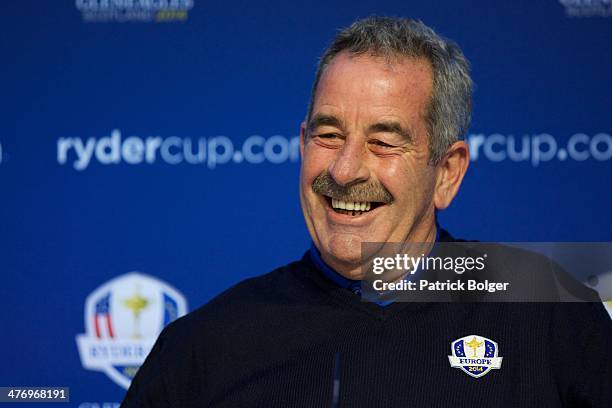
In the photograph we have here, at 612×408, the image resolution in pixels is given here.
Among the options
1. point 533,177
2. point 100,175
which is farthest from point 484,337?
point 100,175

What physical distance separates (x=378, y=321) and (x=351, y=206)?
0.25 metres

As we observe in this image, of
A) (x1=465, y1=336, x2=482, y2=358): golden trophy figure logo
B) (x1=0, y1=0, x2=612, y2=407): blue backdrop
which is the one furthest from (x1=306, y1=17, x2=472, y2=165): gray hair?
(x1=0, y1=0, x2=612, y2=407): blue backdrop

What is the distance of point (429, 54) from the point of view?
6.15 ft

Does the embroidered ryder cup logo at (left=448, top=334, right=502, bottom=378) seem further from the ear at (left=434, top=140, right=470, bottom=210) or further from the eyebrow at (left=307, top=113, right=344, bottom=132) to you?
the eyebrow at (left=307, top=113, right=344, bottom=132)

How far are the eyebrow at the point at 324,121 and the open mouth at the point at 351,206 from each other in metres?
0.15

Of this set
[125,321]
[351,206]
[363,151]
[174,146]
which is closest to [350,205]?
[351,206]

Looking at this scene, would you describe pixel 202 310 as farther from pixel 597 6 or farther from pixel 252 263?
pixel 597 6

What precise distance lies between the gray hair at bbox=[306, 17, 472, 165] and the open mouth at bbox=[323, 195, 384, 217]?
191 mm

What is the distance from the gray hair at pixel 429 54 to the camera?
1841 millimetres

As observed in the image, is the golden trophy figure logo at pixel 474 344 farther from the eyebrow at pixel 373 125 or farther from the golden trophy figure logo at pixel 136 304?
the golden trophy figure logo at pixel 136 304

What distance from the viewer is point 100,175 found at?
281cm

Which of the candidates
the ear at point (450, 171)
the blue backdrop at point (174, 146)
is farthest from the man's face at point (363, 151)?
the blue backdrop at point (174, 146)

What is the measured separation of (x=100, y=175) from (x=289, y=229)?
632 millimetres

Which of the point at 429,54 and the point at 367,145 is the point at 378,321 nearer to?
the point at 367,145
